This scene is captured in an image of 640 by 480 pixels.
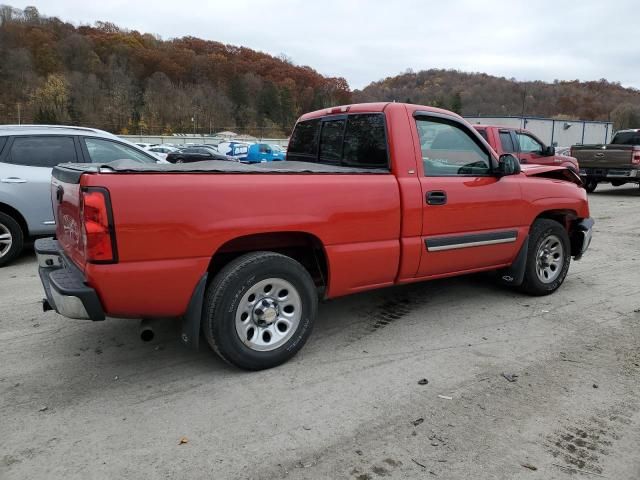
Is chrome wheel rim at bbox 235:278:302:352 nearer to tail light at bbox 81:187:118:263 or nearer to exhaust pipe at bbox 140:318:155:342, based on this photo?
exhaust pipe at bbox 140:318:155:342

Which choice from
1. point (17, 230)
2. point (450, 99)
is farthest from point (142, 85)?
point (17, 230)

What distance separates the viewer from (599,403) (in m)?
3.23

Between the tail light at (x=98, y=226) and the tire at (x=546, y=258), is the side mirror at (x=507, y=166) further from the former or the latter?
the tail light at (x=98, y=226)

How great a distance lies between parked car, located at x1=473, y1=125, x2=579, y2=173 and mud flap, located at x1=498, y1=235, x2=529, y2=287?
6177 millimetres

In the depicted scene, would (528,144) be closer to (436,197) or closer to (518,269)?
(518,269)

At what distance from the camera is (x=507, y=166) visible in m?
4.61

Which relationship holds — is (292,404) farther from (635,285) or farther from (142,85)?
(142,85)

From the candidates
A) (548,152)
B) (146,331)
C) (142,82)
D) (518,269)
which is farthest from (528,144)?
(142,82)

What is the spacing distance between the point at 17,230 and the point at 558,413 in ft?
20.6

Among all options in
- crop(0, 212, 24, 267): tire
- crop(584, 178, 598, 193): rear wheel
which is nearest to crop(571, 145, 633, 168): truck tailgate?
crop(584, 178, 598, 193): rear wheel

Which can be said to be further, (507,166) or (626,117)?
(626,117)

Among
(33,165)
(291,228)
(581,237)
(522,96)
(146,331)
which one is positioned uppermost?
(522,96)

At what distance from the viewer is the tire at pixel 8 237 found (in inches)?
249

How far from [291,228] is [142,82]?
115 m
